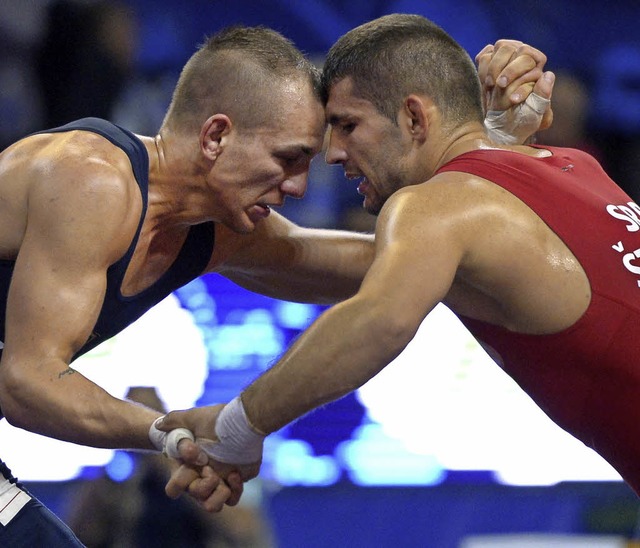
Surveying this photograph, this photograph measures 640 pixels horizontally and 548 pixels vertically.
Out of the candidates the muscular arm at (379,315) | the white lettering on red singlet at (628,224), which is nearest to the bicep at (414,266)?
the muscular arm at (379,315)

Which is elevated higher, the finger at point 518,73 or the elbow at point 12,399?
the finger at point 518,73

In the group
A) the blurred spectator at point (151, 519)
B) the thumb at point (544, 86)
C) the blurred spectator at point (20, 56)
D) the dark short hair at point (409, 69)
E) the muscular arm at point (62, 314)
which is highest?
the dark short hair at point (409, 69)

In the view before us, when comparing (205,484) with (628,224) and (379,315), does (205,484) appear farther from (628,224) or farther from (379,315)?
(628,224)

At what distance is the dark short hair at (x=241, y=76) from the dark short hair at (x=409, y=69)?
17 centimetres

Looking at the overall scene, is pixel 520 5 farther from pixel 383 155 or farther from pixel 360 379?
pixel 360 379

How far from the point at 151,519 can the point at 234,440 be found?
2501 millimetres

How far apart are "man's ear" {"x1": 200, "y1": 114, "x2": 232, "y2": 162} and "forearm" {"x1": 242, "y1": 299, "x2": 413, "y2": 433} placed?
85 centimetres

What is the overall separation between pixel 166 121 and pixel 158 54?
9.68 feet

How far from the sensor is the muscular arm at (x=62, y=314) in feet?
8.31

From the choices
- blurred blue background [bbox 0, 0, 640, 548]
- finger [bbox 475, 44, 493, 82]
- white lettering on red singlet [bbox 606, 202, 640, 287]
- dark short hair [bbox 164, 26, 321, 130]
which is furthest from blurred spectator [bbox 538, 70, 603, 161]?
white lettering on red singlet [bbox 606, 202, 640, 287]

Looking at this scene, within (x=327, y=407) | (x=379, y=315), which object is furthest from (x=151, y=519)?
(x=379, y=315)

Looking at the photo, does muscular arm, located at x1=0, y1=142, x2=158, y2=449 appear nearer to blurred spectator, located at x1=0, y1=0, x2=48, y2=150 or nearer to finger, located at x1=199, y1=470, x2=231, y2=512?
finger, located at x1=199, y1=470, x2=231, y2=512

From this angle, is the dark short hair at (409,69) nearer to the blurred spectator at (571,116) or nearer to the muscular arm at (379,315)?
the muscular arm at (379,315)

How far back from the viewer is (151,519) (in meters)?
4.88
